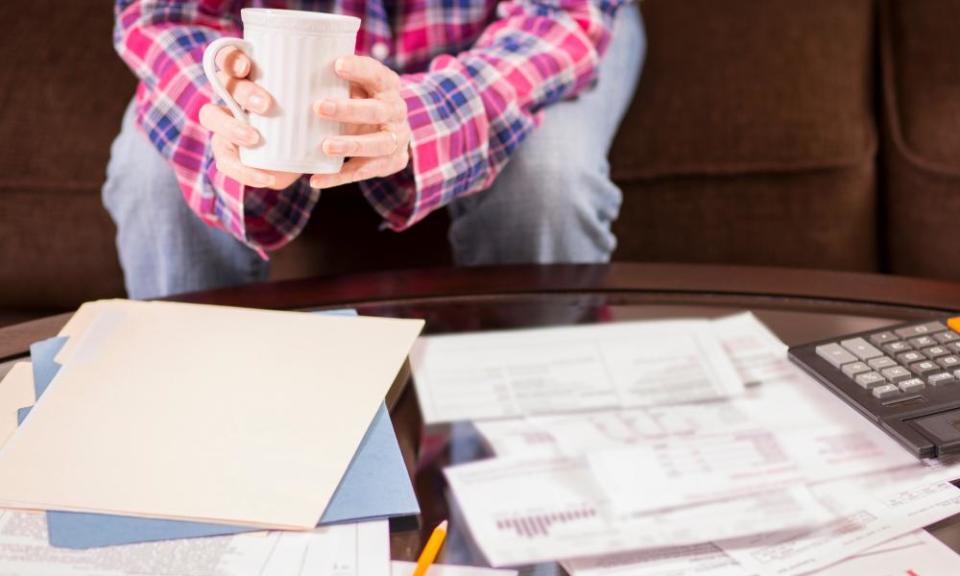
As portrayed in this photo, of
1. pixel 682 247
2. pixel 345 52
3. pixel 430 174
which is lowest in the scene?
pixel 682 247

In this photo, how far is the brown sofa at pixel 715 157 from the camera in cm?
111

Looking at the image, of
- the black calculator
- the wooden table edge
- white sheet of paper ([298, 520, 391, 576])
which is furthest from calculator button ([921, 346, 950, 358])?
white sheet of paper ([298, 520, 391, 576])

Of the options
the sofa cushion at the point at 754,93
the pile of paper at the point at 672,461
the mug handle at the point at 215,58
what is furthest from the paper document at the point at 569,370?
the sofa cushion at the point at 754,93

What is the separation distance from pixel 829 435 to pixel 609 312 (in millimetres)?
190

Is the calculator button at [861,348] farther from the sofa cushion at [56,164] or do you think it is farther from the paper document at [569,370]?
the sofa cushion at [56,164]

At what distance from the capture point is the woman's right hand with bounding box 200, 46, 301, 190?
0.52 meters

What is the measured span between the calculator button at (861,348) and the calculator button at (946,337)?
4cm

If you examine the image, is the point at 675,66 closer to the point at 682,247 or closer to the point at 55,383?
the point at 682,247

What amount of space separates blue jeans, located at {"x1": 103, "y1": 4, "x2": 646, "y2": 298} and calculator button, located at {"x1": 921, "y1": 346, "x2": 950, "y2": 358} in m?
0.39

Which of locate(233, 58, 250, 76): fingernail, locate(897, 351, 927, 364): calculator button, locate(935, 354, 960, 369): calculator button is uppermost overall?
locate(233, 58, 250, 76): fingernail

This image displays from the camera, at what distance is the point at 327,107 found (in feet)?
1.75

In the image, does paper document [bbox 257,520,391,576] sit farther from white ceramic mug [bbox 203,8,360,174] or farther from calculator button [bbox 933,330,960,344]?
calculator button [bbox 933,330,960,344]

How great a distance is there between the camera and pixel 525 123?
855 millimetres

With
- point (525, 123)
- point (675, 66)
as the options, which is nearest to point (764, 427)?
point (525, 123)
